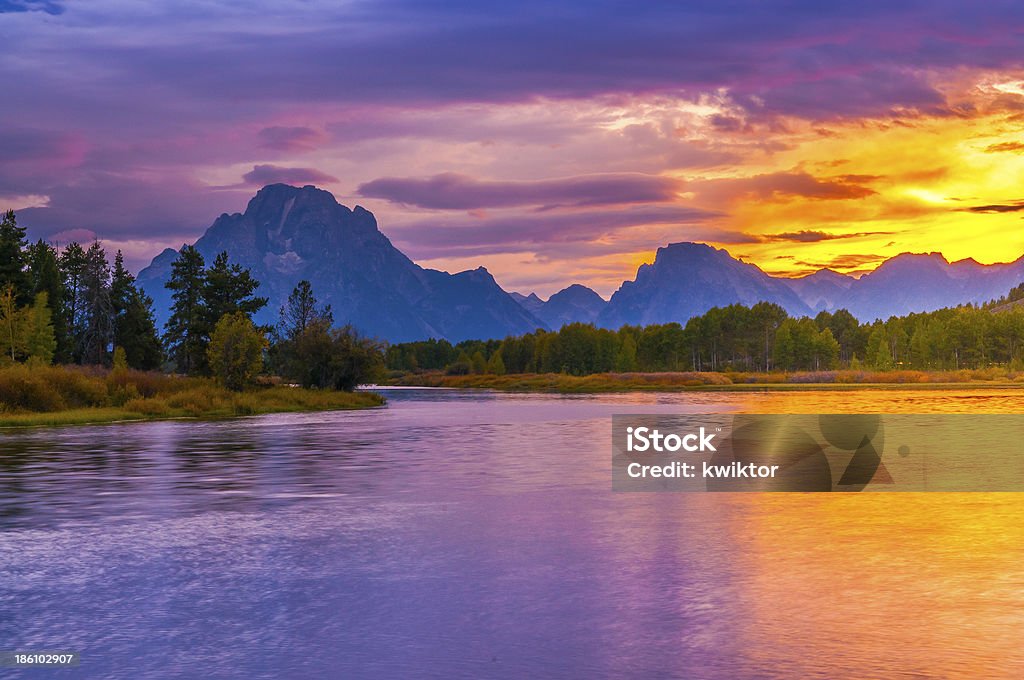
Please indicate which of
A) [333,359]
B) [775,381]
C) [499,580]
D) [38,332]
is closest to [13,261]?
[38,332]

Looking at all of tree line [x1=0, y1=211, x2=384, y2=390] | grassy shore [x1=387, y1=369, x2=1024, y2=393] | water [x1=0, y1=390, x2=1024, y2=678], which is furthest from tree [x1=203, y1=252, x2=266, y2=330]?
water [x1=0, y1=390, x2=1024, y2=678]

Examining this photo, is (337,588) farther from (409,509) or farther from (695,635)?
(409,509)

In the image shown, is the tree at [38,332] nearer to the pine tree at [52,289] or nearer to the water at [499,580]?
the pine tree at [52,289]

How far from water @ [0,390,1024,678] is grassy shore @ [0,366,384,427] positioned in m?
33.6

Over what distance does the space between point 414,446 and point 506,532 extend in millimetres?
26032

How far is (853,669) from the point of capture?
1002cm

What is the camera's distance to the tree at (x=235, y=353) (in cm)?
8162

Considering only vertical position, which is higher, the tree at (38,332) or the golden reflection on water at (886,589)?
the tree at (38,332)

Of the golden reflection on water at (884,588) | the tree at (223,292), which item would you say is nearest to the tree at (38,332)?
the tree at (223,292)

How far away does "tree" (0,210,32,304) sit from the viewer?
3607 inches

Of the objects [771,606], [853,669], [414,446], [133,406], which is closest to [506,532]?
[771,606]

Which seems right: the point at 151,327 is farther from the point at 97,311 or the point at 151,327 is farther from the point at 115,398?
the point at 115,398

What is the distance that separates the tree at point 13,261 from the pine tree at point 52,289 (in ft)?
19.9

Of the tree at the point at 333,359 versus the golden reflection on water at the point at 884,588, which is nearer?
the golden reflection on water at the point at 884,588
